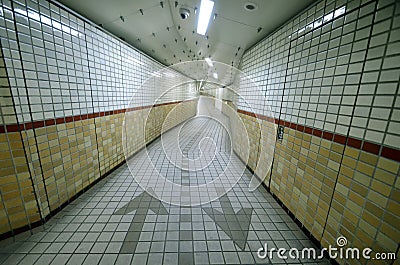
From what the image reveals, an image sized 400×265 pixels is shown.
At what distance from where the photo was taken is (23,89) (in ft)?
4.39

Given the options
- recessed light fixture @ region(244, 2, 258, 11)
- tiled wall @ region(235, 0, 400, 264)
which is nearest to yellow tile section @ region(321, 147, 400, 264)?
tiled wall @ region(235, 0, 400, 264)

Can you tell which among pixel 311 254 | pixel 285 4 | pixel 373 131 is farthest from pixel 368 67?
pixel 311 254

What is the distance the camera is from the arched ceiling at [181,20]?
70.9 inches

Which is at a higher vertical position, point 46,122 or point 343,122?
point 343,122

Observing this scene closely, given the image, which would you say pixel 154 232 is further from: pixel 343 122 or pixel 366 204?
pixel 343 122

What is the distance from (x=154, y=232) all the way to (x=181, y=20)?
2.92 meters

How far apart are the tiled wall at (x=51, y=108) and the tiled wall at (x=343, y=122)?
8.55 ft

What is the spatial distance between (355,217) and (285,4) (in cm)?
211

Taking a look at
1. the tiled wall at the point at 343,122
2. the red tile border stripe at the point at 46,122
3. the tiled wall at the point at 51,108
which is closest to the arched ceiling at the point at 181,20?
the tiled wall at the point at 51,108

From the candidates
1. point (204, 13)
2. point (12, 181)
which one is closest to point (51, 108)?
point (12, 181)

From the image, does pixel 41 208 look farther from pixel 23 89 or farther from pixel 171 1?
pixel 171 1

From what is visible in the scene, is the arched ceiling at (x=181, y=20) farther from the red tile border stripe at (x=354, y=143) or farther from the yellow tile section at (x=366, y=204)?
the yellow tile section at (x=366, y=204)

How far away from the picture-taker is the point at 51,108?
62.4 inches

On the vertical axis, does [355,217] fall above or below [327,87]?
below
